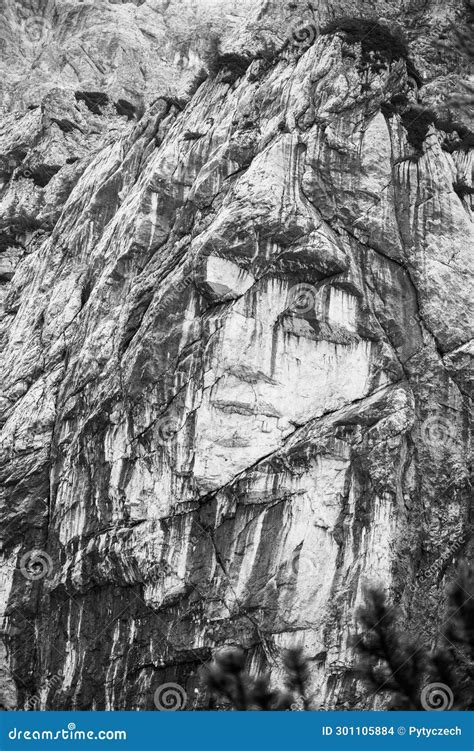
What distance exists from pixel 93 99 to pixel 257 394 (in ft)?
89.6

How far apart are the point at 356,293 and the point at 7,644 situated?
54.4 ft

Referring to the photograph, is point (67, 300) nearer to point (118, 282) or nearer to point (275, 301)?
point (118, 282)

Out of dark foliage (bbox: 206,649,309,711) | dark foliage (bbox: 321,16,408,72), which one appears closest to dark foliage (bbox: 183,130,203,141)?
dark foliage (bbox: 321,16,408,72)

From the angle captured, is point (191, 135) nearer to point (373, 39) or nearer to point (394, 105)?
point (373, 39)

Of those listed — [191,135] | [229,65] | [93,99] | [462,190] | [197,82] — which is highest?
[93,99]

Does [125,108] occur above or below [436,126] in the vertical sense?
above

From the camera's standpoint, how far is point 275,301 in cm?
2825

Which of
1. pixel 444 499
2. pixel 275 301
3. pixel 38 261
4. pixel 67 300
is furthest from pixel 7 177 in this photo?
pixel 444 499

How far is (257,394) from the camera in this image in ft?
89.5

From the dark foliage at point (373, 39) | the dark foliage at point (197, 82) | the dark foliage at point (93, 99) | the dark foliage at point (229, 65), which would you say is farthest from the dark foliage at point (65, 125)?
the dark foliage at point (373, 39)

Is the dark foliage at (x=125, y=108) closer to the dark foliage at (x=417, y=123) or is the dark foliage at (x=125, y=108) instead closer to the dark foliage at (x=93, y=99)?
the dark foliage at (x=93, y=99)

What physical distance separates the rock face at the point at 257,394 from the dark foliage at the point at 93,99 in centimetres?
1366

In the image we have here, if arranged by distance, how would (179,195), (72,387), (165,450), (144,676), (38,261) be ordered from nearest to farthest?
(144,676) < (165,450) < (72,387) < (179,195) < (38,261)

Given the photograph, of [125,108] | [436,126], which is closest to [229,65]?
[436,126]
